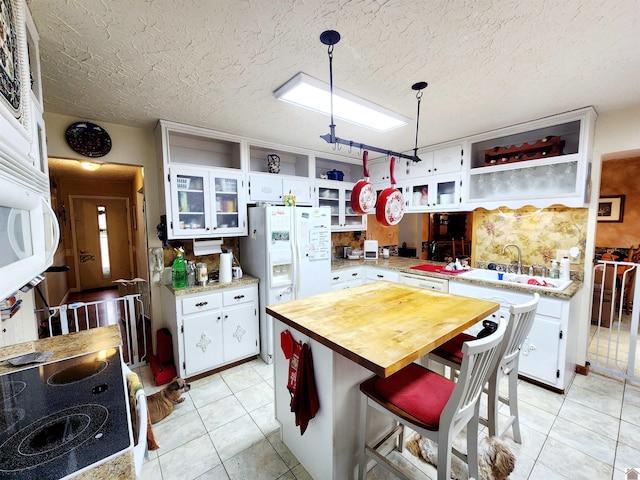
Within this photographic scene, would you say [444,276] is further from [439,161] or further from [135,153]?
[135,153]

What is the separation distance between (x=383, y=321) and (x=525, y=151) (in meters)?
2.49

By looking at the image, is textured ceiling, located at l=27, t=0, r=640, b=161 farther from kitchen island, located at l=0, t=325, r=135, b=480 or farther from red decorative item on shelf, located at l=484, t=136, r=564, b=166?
kitchen island, located at l=0, t=325, r=135, b=480

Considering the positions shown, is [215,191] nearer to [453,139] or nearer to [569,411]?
[453,139]

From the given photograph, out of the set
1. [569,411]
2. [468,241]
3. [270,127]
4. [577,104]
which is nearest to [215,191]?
[270,127]

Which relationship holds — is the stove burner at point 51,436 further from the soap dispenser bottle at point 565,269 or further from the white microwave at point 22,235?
the soap dispenser bottle at point 565,269

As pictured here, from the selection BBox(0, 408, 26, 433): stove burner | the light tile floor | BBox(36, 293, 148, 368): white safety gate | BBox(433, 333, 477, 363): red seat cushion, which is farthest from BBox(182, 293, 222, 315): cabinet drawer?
BBox(433, 333, 477, 363): red seat cushion

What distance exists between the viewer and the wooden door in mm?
5789

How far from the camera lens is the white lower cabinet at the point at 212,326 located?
8.33 ft

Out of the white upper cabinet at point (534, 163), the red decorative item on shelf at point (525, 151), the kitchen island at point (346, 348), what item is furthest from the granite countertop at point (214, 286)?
the red decorative item on shelf at point (525, 151)

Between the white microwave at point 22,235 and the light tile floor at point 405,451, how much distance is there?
1.57 metres

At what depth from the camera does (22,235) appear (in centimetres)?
86

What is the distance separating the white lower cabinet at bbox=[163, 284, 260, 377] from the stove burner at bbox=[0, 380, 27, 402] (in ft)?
4.38

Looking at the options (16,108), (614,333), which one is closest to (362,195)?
(16,108)

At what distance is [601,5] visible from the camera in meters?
1.21
